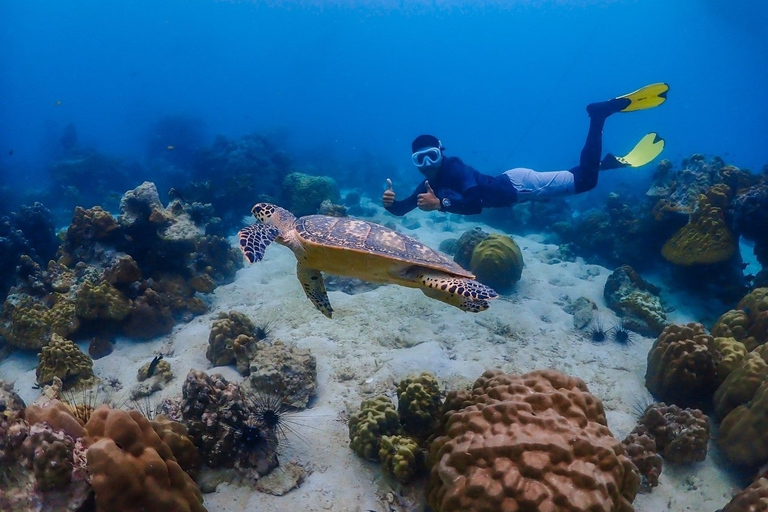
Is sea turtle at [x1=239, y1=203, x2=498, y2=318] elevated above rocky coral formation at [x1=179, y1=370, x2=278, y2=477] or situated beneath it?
elevated above

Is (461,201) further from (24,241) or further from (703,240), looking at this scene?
(24,241)

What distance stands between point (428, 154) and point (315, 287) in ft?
12.5

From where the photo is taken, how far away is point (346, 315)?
713 centimetres

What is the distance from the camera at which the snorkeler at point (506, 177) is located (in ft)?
24.8

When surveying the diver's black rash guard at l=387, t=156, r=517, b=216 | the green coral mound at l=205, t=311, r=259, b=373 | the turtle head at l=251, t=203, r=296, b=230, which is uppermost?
the diver's black rash guard at l=387, t=156, r=517, b=216

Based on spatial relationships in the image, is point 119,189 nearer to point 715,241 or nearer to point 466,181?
point 466,181

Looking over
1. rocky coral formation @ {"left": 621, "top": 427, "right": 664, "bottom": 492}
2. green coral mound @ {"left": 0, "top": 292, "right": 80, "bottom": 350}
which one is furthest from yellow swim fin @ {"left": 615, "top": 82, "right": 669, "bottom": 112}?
green coral mound @ {"left": 0, "top": 292, "right": 80, "bottom": 350}

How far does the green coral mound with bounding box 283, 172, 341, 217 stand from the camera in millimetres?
13508

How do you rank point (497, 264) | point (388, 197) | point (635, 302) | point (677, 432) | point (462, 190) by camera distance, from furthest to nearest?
point (497, 264) < point (462, 190) < point (635, 302) < point (388, 197) < point (677, 432)

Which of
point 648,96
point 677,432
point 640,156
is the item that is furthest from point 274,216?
point 640,156

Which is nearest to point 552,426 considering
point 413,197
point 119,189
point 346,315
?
point 346,315

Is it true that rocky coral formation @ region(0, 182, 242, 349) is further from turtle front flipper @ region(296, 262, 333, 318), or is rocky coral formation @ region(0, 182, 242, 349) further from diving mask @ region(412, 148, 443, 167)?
diving mask @ region(412, 148, 443, 167)

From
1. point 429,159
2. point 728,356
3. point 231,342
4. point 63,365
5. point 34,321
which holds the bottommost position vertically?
point 34,321

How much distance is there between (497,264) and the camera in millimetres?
8578
